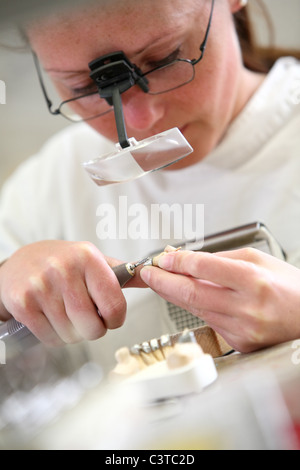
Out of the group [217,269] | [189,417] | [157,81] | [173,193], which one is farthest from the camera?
[173,193]

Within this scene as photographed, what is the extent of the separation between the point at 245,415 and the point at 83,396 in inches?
5.8

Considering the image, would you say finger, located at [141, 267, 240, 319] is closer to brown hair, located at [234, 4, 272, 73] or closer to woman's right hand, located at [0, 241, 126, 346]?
woman's right hand, located at [0, 241, 126, 346]

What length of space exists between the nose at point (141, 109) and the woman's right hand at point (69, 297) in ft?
0.49

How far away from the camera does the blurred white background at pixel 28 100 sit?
2.19 ft

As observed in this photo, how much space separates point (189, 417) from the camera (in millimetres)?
345

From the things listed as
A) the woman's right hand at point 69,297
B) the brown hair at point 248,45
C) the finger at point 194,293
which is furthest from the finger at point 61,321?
Result: the brown hair at point 248,45

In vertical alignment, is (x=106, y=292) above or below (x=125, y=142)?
below

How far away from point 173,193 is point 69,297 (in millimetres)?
330

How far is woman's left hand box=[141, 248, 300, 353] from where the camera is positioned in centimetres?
47

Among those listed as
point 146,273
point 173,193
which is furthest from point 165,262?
point 173,193

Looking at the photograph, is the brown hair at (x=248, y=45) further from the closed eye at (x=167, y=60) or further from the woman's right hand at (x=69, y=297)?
the woman's right hand at (x=69, y=297)

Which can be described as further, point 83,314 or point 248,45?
point 248,45

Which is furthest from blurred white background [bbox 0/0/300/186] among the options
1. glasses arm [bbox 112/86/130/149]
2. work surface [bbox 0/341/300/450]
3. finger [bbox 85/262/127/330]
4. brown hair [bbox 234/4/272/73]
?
work surface [bbox 0/341/300/450]

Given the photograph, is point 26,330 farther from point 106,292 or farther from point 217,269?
point 217,269
